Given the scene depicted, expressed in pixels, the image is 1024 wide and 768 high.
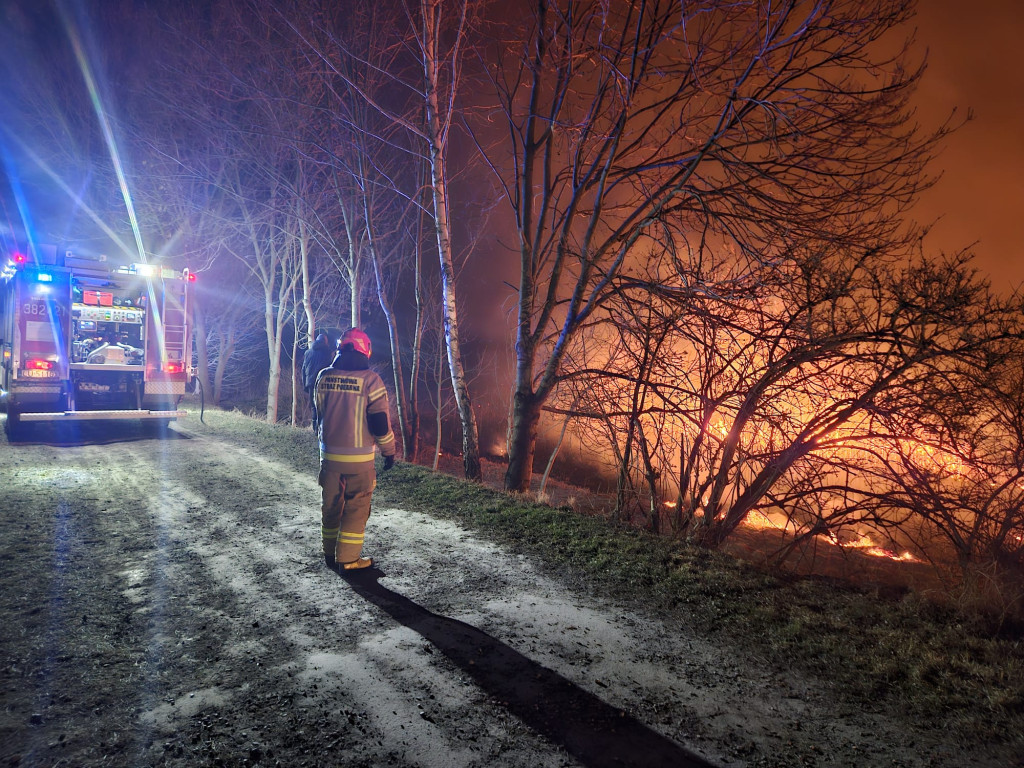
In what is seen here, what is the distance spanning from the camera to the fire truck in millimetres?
11461

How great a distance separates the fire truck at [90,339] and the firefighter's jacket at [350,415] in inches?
378

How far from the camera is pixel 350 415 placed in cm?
518

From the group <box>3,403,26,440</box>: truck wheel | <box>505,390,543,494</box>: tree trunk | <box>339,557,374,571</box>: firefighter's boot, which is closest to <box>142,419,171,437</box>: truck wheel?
<box>3,403,26,440</box>: truck wheel

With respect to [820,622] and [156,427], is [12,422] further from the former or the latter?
[820,622]

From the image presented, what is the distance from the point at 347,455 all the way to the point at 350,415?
0.37 m

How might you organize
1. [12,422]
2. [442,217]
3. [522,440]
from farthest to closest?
[12,422] < [442,217] < [522,440]

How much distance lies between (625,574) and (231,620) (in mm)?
3205

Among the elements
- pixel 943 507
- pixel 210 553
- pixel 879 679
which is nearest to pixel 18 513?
pixel 210 553

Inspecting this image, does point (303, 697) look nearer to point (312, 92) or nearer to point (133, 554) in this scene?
point (133, 554)

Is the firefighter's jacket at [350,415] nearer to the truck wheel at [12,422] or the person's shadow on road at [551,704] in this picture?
the person's shadow on road at [551,704]

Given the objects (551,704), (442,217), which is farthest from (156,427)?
(551,704)

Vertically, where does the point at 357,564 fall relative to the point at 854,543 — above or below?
above

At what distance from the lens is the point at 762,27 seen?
21.6ft

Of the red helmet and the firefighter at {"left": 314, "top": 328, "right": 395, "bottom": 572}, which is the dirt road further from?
the red helmet
